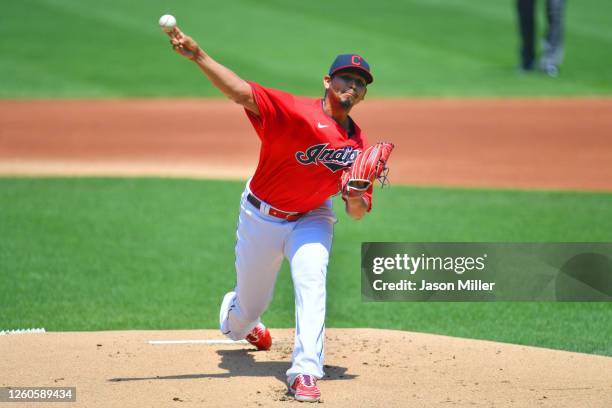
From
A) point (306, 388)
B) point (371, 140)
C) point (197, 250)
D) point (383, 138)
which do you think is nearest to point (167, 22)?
point (306, 388)

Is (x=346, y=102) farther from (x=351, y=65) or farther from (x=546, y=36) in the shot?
(x=546, y=36)

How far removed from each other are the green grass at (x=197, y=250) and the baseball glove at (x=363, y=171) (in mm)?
2378

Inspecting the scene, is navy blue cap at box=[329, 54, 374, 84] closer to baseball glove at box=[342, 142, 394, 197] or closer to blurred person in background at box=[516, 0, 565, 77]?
baseball glove at box=[342, 142, 394, 197]

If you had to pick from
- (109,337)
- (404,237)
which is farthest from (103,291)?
(404,237)

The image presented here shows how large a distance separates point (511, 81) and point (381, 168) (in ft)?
55.9

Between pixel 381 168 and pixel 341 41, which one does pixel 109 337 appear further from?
pixel 341 41

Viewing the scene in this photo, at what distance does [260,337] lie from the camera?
22.3 feet

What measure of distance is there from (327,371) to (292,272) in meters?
0.84

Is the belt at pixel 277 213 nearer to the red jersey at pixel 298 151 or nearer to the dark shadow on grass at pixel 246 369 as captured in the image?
the red jersey at pixel 298 151

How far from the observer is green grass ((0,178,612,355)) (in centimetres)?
792

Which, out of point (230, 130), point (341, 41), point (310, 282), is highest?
point (341, 41)

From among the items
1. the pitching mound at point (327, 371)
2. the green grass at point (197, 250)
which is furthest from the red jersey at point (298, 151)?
the green grass at point (197, 250)

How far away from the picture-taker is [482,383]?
5988 mm

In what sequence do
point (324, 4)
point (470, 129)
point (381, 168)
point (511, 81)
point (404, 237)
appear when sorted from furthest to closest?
point (324, 4) < point (511, 81) < point (470, 129) < point (404, 237) < point (381, 168)
